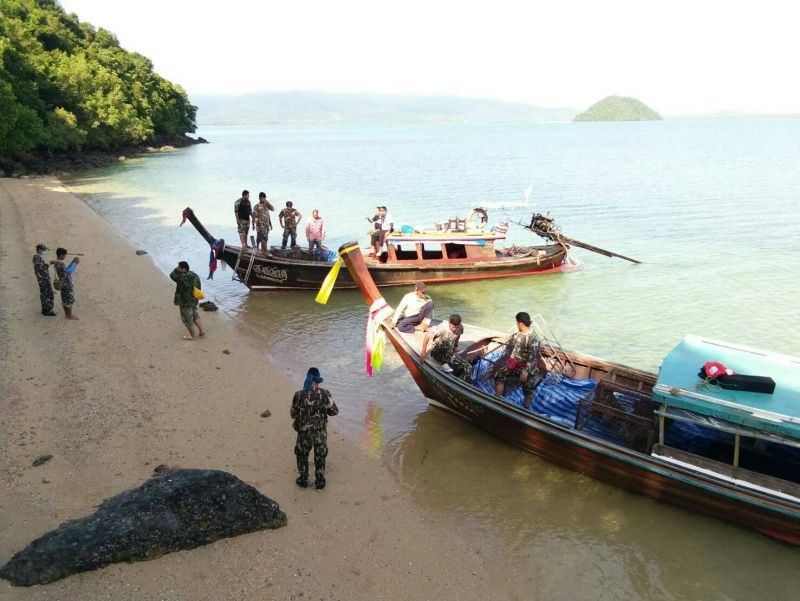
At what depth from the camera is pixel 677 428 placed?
8.30 meters

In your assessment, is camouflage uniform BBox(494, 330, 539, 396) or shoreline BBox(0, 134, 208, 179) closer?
camouflage uniform BBox(494, 330, 539, 396)

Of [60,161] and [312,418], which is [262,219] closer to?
[312,418]

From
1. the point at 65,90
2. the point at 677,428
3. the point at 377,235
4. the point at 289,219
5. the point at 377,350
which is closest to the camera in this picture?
the point at 677,428

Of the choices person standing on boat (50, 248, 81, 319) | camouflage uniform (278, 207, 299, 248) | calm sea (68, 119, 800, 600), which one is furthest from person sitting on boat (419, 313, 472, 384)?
camouflage uniform (278, 207, 299, 248)

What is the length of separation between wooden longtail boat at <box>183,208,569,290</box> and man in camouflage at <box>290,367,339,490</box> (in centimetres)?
949

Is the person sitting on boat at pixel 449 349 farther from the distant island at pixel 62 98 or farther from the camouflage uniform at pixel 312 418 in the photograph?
the distant island at pixel 62 98

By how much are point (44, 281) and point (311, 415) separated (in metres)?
8.87

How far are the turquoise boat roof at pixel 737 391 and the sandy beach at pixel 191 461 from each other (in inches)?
125

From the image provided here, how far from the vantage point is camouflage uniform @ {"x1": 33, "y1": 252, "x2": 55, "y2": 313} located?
40.1ft

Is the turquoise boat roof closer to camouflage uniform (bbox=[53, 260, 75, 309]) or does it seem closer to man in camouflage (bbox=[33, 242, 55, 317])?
camouflage uniform (bbox=[53, 260, 75, 309])

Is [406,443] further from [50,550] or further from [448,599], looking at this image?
[50,550]

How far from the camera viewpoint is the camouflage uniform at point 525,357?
8.77m

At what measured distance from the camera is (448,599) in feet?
20.2

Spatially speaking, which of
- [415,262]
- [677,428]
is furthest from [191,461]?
[415,262]
